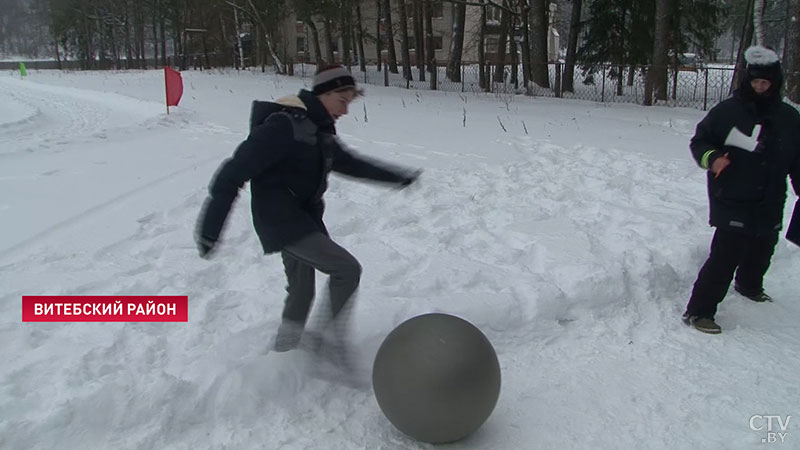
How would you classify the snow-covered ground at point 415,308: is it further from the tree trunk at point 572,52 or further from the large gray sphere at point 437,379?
the tree trunk at point 572,52

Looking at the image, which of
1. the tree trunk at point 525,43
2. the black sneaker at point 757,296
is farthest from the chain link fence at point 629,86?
the black sneaker at point 757,296

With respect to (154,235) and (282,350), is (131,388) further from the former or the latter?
(154,235)

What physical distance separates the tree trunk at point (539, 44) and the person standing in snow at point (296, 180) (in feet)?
67.8

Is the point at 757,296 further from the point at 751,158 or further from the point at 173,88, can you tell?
the point at 173,88

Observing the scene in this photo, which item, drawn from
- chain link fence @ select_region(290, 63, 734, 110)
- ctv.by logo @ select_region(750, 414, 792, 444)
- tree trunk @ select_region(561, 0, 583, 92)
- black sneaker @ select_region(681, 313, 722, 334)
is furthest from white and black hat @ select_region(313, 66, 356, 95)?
tree trunk @ select_region(561, 0, 583, 92)

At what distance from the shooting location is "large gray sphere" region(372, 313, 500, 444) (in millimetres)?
2975

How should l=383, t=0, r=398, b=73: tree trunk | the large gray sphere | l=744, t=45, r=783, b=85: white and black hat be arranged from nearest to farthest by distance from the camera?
the large gray sphere, l=744, t=45, r=783, b=85: white and black hat, l=383, t=0, r=398, b=73: tree trunk

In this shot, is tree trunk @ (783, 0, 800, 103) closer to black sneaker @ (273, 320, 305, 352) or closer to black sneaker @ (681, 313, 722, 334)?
black sneaker @ (681, 313, 722, 334)

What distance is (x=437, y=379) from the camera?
2.96 meters

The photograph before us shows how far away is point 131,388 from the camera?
11.6ft

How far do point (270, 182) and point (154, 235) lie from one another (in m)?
3.40

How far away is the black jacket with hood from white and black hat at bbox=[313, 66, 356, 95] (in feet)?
7.69

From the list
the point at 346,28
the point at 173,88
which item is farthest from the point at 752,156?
the point at 346,28

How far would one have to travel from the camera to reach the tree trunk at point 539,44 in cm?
2264
